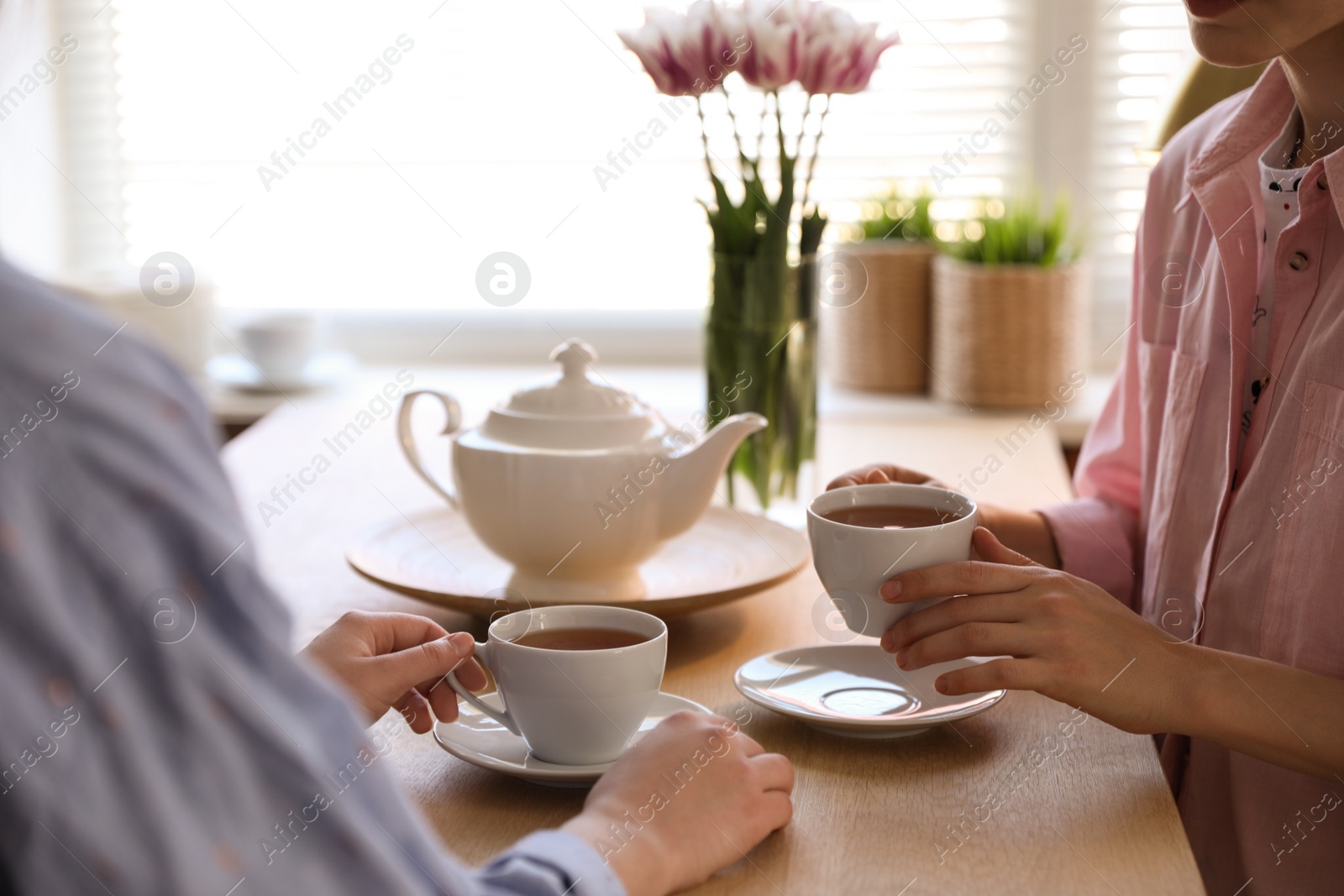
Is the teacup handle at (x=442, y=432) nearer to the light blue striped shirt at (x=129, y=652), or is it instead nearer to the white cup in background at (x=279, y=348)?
the light blue striped shirt at (x=129, y=652)

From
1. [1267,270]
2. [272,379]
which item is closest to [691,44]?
[1267,270]

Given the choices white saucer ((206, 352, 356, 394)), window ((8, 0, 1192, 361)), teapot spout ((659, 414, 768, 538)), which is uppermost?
window ((8, 0, 1192, 361))

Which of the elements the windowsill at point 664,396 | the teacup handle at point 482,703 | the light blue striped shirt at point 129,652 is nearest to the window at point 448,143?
the windowsill at point 664,396

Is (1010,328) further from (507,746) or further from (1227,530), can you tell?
(507,746)

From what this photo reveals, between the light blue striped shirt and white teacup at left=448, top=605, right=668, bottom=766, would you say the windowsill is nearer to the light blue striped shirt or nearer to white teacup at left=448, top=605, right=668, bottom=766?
white teacup at left=448, top=605, right=668, bottom=766

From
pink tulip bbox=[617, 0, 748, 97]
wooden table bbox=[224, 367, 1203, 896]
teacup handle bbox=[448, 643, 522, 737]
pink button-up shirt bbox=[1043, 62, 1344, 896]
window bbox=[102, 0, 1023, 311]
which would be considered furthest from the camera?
window bbox=[102, 0, 1023, 311]

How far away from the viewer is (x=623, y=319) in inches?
97.3

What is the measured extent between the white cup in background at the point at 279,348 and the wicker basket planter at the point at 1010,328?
3.45 ft

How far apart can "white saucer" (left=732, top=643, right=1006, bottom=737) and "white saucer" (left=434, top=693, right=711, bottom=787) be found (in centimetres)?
6

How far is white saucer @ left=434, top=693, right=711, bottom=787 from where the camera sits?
728 millimetres

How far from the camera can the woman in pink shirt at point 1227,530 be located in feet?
2.57

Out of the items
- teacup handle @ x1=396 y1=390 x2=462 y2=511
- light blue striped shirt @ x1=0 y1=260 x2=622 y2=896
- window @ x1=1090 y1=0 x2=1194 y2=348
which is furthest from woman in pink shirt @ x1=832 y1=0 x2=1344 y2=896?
window @ x1=1090 y1=0 x2=1194 y2=348

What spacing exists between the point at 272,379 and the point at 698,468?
50.7 inches

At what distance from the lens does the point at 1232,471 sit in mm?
968
